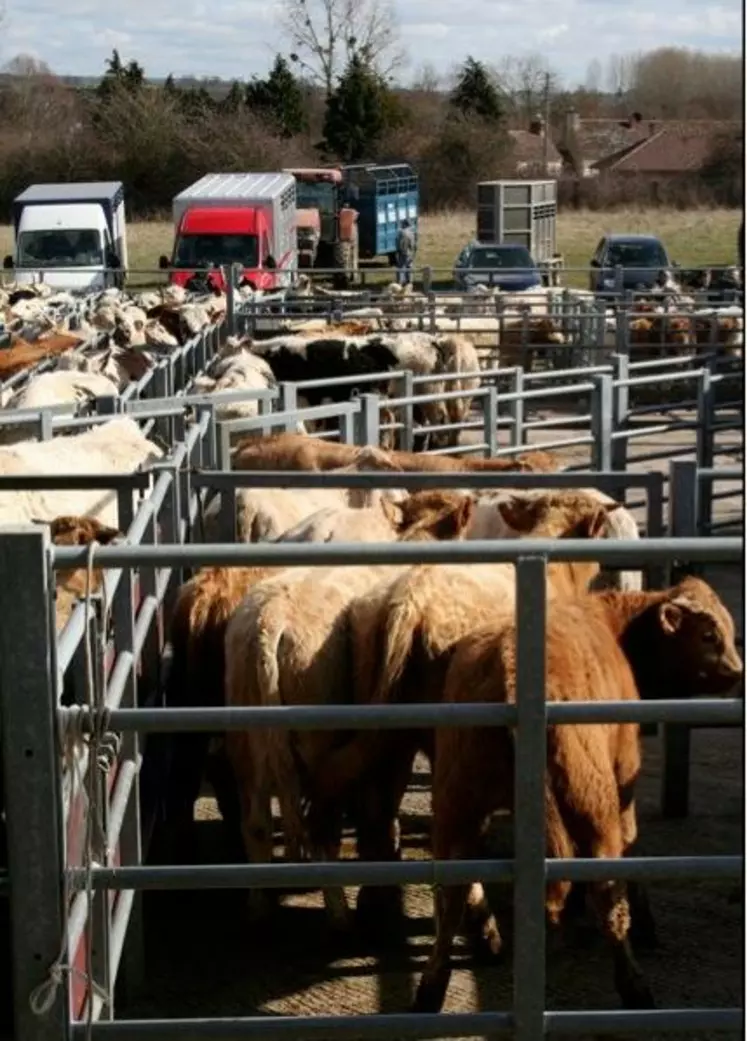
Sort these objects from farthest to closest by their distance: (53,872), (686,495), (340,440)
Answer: (340,440) < (686,495) < (53,872)

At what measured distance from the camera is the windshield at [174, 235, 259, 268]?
30109 mm

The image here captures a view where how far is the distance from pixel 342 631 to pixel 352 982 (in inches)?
43.4

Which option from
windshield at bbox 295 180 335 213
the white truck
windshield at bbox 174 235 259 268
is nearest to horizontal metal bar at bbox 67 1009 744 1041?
the white truck

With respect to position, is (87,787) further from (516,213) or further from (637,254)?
(516,213)

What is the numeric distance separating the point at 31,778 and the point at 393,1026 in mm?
886

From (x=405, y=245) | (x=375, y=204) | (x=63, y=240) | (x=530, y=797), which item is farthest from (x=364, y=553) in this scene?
(x=375, y=204)

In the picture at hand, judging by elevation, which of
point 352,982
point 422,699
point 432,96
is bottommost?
point 352,982

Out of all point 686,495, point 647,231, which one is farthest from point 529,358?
point 647,231

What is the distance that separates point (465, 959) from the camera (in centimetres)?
568

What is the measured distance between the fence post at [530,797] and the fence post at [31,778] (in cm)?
91

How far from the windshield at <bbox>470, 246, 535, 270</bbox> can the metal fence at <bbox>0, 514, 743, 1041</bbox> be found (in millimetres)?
26370

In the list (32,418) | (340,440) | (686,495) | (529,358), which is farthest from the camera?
(529,358)

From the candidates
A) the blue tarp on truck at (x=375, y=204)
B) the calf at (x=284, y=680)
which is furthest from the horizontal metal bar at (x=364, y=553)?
the blue tarp on truck at (x=375, y=204)

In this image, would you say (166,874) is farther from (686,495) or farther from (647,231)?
(647,231)
